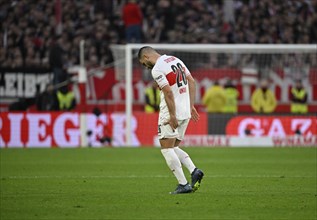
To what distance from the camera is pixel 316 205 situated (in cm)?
1023

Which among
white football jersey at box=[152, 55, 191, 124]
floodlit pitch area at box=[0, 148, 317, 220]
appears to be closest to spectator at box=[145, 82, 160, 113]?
floodlit pitch area at box=[0, 148, 317, 220]

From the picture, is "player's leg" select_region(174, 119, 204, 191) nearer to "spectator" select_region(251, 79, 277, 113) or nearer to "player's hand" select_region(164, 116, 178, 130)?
"player's hand" select_region(164, 116, 178, 130)

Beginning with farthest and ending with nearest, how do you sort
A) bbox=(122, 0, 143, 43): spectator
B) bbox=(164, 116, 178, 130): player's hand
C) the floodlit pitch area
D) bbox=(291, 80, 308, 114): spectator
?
bbox=(122, 0, 143, 43): spectator → bbox=(291, 80, 308, 114): spectator → bbox=(164, 116, 178, 130): player's hand → the floodlit pitch area

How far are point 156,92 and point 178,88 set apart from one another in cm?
1408

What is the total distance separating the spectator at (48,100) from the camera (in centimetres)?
2542

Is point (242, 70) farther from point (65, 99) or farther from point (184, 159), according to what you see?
point (184, 159)

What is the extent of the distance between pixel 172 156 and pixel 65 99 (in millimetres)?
14511

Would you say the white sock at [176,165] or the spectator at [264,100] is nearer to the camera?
the white sock at [176,165]

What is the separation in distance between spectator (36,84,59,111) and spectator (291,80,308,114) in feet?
23.7

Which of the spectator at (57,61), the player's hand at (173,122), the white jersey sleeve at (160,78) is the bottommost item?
the spectator at (57,61)

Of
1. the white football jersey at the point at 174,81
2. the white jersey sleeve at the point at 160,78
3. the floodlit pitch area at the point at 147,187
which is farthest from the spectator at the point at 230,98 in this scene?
the white jersey sleeve at the point at 160,78

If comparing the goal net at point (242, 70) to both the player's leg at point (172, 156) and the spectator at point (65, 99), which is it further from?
the player's leg at point (172, 156)

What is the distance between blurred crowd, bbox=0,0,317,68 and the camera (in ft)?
88.9

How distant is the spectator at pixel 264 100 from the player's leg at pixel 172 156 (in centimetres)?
1455
